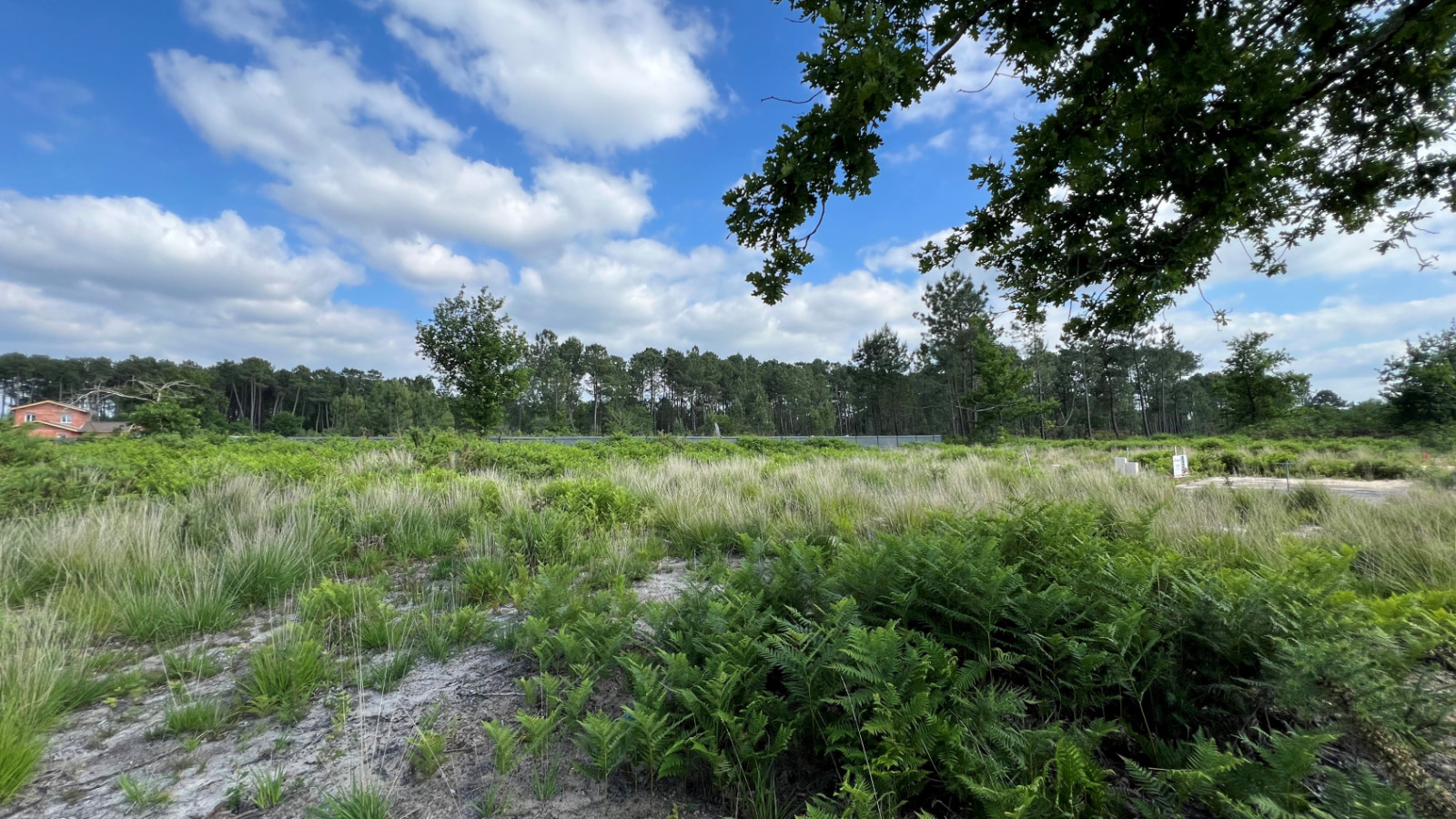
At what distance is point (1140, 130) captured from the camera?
340cm

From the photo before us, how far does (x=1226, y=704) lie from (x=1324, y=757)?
27 centimetres

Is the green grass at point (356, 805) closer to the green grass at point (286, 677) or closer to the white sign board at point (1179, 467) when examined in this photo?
the green grass at point (286, 677)

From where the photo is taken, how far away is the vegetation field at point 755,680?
164 centimetres

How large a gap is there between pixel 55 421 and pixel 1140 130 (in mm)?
27466

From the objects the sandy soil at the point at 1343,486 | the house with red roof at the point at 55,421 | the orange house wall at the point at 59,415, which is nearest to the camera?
the sandy soil at the point at 1343,486

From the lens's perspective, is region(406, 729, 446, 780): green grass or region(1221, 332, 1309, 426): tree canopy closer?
region(406, 729, 446, 780): green grass

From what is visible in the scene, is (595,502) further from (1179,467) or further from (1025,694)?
(1179,467)

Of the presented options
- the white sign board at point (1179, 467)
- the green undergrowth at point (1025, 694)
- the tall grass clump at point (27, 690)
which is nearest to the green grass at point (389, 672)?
the green undergrowth at point (1025, 694)

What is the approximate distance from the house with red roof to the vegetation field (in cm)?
705

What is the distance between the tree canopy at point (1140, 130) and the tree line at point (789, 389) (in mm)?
1066

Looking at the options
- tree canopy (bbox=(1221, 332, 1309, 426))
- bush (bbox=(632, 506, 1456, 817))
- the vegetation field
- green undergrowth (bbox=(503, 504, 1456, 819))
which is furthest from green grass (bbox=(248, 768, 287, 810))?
tree canopy (bbox=(1221, 332, 1309, 426))

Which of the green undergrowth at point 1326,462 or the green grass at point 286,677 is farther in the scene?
the green undergrowth at point 1326,462

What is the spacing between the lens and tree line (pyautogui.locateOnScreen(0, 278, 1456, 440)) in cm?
1973

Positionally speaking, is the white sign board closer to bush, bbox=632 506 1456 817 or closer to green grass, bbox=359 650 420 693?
bush, bbox=632 506 1456 817
